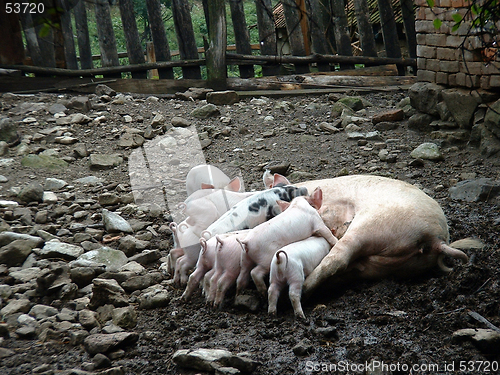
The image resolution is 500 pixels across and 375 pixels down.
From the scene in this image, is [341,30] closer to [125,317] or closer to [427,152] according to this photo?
[427,152]

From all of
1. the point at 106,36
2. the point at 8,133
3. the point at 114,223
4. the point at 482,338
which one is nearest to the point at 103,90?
the point at 106,36

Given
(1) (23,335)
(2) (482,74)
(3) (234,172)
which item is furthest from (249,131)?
(1) (23,335)

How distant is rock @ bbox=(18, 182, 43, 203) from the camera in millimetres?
4168

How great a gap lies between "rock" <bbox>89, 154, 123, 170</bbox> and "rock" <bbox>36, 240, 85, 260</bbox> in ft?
5.64

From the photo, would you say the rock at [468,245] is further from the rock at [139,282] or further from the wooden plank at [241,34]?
the wooden plank at [241,34]

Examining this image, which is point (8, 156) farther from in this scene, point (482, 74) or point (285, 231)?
point (482, 74)

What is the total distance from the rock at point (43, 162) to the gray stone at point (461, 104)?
3.96 metres

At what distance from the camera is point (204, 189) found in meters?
3.43

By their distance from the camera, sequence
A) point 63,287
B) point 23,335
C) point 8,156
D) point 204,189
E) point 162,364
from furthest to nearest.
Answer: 1. point 8,156
2. point 204,189
3. point 63,287
4. point 23,335
5. point 162,364

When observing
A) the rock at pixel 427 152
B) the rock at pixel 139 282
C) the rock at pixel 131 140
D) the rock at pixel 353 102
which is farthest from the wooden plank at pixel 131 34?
the rock at pixel 139 282

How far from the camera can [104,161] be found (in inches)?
198

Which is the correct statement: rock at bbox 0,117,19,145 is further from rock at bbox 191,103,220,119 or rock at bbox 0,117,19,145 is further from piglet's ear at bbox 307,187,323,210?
piglet's ear at bbox 307,187,323,210

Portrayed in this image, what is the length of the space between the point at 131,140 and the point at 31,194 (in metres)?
1.45

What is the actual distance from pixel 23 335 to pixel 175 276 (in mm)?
872
